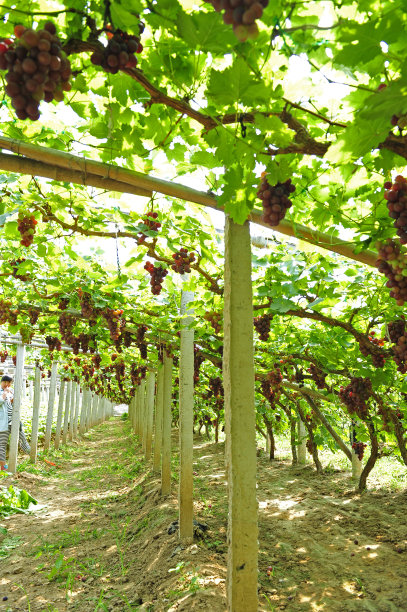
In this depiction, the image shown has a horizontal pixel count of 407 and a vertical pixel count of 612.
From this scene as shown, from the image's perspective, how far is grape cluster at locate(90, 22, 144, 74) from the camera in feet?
4.28

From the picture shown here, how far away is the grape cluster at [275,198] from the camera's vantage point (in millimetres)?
1981

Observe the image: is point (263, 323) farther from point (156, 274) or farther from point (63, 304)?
point (63, 304)

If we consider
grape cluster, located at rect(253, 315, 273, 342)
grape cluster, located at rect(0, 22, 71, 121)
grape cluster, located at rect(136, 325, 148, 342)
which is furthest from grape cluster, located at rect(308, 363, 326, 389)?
grape cluster, located at rect(0, 22, 71, 121)

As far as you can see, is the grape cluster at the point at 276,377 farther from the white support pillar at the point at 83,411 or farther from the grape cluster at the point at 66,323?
the white support pillar at the point at 83,411

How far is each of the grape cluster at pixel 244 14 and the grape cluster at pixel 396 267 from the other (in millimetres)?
1501

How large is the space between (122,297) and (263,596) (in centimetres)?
372

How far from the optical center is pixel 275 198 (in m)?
1.98

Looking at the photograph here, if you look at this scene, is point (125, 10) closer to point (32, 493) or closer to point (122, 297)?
point (122, 297)

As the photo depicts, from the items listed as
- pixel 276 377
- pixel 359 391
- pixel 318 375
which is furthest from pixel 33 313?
pixel 359 391

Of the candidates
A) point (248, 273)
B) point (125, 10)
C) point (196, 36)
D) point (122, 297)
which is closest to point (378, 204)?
point (248, 273)

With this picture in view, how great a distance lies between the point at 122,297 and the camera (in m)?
5.77

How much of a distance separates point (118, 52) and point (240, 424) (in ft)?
4.99

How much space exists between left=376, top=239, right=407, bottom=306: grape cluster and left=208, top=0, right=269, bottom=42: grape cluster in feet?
4.93

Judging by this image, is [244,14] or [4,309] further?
[4,309]
